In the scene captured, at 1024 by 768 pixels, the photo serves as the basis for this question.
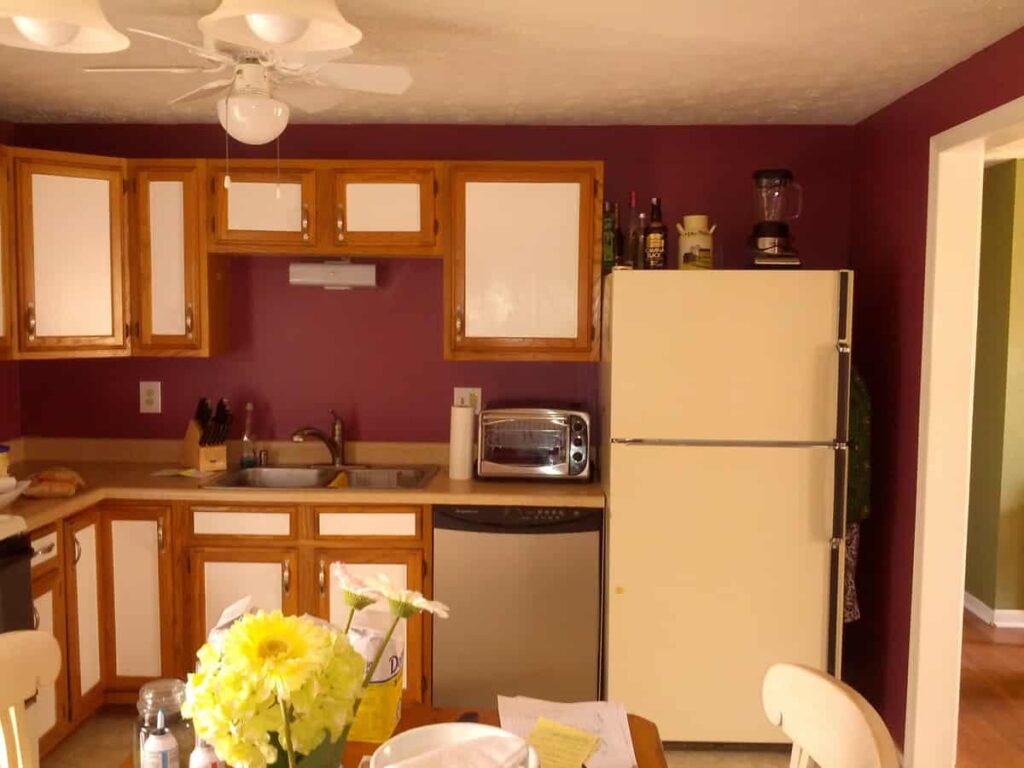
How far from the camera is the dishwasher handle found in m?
3.07

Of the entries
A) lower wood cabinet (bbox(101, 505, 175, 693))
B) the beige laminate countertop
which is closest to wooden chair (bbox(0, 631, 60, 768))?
the beige laminate countertop

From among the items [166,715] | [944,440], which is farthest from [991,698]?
[166,715]

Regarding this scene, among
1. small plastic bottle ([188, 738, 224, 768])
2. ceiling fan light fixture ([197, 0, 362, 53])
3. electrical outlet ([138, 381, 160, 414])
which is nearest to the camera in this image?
small plastic bottle ([188, 738, 224, 768])

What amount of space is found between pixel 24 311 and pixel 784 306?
8.59ft

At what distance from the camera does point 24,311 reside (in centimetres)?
310

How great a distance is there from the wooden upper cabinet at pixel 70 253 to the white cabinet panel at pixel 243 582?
93cm

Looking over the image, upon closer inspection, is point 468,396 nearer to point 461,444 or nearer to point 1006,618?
point 461,444

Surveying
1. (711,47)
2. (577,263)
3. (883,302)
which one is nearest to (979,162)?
(883,302)

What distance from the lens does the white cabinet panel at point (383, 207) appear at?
3312mm

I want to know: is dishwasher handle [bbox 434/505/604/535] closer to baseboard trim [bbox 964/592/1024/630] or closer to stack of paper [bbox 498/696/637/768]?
stack of paper [bbox 498/696/637/768]

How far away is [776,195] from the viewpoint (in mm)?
3305

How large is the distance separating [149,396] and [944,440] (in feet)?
9.99

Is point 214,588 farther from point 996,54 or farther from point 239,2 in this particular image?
point 996,54

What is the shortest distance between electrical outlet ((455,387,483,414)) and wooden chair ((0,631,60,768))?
7.22ft
